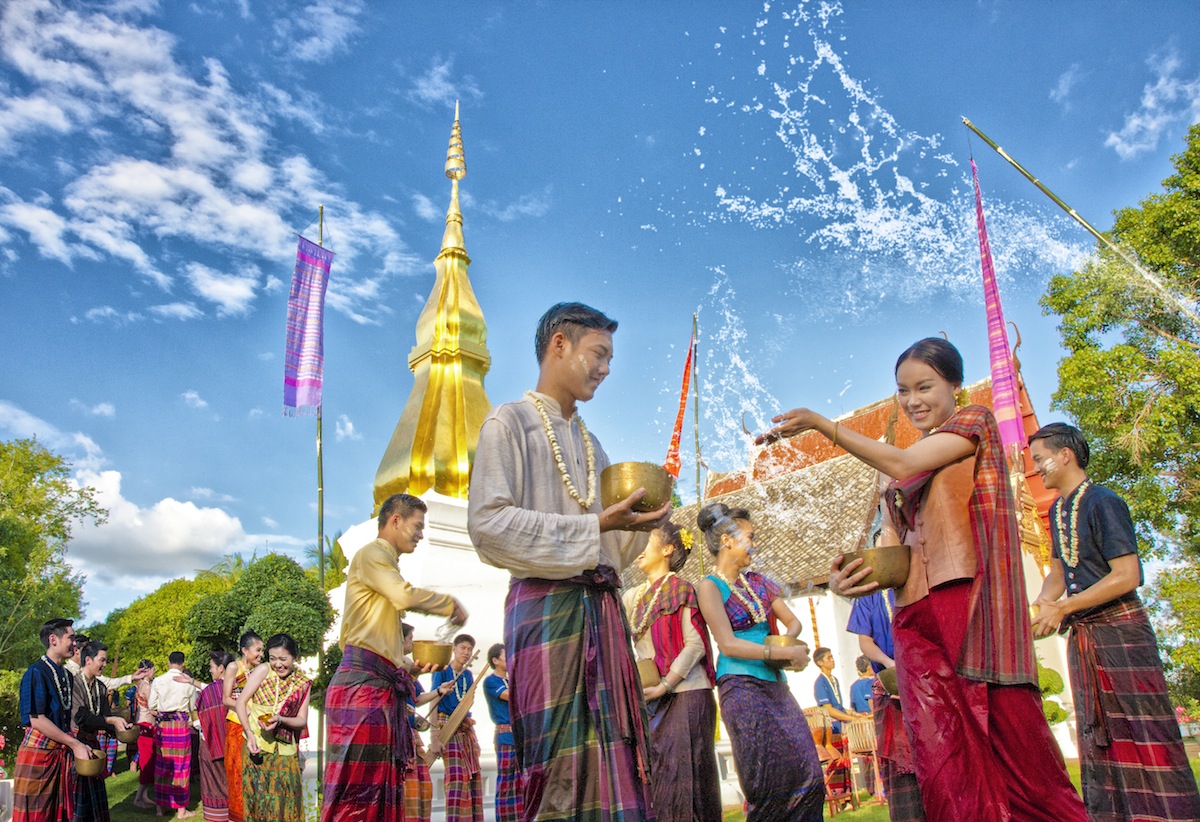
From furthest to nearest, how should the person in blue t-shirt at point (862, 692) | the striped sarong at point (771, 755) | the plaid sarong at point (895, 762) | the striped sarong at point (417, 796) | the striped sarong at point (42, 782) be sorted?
the person in blue t-shirt at point (862, 692) < the striped sarong at point (417, 796) < the striped sarong at point (42, 782) < the striped sarong at point (771, 755) < the plaid sarong at point (895, 762)

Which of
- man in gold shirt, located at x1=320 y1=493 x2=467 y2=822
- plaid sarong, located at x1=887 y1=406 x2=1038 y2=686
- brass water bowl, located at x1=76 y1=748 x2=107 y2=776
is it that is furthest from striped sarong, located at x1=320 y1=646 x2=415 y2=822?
plaid sarong, located at x1=887 y1=406 x2=1038 y2=686

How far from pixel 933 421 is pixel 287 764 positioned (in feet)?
22.0

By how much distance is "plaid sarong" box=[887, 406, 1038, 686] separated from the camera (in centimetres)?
283

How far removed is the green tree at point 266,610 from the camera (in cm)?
1080

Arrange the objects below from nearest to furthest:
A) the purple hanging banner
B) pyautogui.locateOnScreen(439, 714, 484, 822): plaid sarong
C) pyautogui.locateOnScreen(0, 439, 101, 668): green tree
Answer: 1. pyautogui.locateOnScreen(439, 714, 484, 822): plaid sarong
2. the purple hanging banner
3. pyautogui.locateOnScreen(0, 439, 101, 668): green tree

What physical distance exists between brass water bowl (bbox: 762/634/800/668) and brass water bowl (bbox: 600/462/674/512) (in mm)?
2050

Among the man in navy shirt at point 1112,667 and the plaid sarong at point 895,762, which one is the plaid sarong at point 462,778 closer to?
the plaid sarong at point 895,762

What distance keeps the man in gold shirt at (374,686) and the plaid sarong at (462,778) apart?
2.88m

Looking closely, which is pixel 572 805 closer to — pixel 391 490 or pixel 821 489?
pixel 391 490

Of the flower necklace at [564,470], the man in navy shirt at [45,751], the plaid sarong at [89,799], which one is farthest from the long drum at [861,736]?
the flower necklace at [564,470]

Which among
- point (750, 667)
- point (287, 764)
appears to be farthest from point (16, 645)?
point (750, 667)

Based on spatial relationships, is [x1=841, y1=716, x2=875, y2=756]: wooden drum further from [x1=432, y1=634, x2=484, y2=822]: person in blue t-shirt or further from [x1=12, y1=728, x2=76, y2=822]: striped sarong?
[x1=12, y1=728, x2=76, y2=822]: striped sarong

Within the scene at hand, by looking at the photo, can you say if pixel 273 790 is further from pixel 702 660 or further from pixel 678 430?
pixel 678 430

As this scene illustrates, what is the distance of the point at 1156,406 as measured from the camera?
53.7 ft
